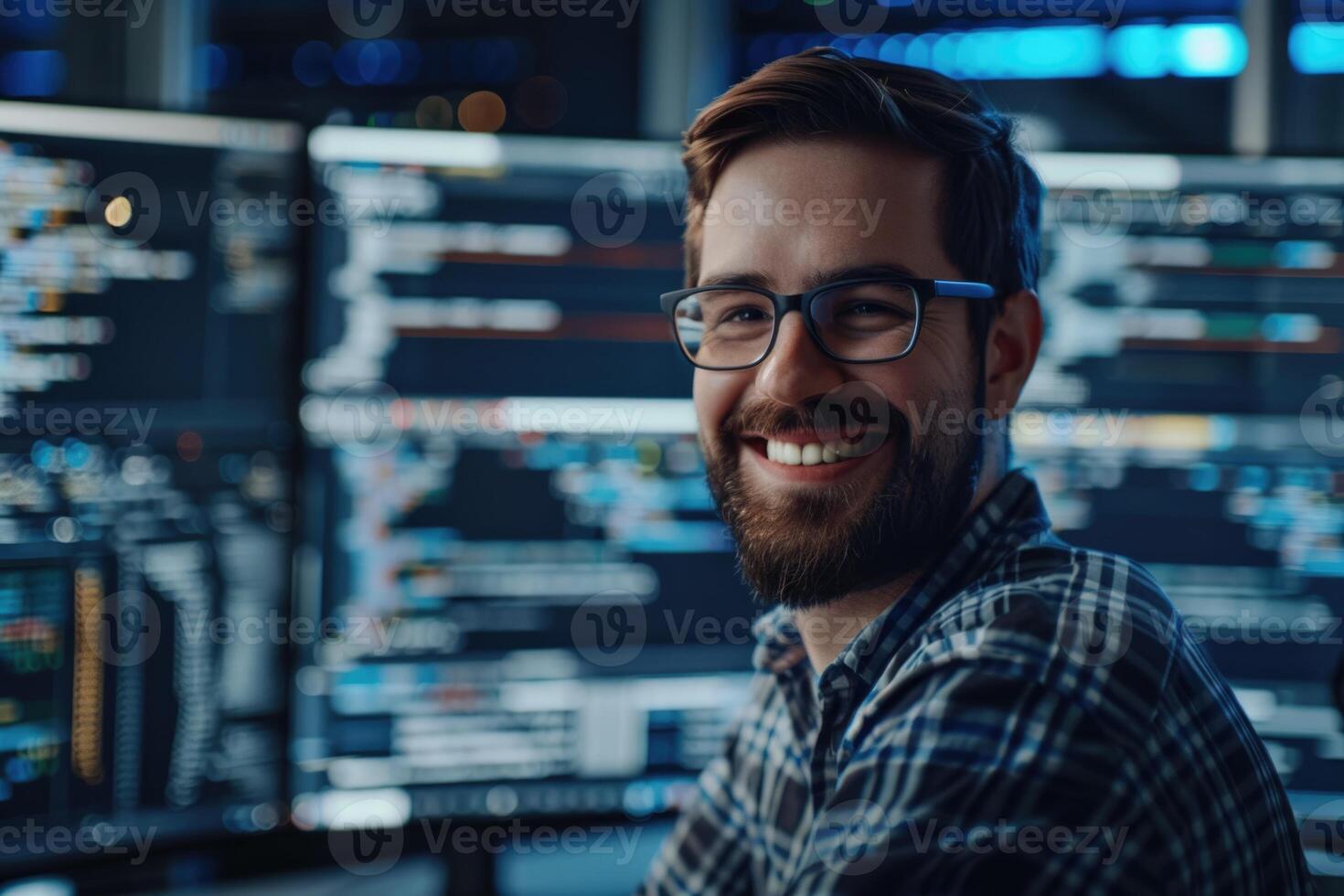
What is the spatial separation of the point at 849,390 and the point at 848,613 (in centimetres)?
21

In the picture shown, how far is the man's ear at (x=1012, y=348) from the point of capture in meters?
0.93

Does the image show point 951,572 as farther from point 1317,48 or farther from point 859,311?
point 1317,48

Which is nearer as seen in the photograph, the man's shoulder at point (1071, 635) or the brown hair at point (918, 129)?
the man's shoulder at point (1071, 635)

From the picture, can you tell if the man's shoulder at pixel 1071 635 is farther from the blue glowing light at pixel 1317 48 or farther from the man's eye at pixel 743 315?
the blue glowing light at pixel 1317 48

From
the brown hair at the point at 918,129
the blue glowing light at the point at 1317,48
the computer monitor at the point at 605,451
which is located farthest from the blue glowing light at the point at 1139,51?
the brown hair at the point at 918,129

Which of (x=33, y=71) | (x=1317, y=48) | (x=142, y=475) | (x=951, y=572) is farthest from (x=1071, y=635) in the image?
(x=33, y=71)

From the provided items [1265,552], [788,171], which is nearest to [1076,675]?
[788,171]

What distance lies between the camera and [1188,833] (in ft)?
2.05

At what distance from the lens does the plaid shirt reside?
586 millimetres

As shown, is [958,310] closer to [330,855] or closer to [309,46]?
[330,855]

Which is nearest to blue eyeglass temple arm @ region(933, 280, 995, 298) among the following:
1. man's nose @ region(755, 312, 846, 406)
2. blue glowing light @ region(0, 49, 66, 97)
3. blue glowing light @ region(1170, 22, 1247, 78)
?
man's nose @ region(755, 312, 846, 406)

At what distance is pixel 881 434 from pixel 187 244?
31.5 inches

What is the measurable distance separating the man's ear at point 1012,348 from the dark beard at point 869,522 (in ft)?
0.20

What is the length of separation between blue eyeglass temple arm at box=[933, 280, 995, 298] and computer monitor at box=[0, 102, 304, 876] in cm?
74
